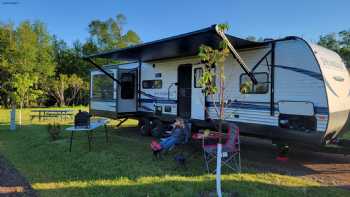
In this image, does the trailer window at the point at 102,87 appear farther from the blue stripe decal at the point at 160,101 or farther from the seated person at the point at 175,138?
the seated person at the point at 175,138

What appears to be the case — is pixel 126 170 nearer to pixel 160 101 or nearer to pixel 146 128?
pixel 160 101

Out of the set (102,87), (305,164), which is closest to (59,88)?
(102,87)

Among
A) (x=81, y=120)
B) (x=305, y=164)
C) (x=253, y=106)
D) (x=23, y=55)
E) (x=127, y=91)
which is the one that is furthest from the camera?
(x=23, y=55)

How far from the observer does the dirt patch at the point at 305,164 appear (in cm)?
545

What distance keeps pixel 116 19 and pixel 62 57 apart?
25.8 feet

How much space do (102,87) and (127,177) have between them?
23.0 feet

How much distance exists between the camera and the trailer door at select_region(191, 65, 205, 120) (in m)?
8.23

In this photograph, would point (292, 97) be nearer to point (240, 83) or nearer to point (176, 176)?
point (240, 83)

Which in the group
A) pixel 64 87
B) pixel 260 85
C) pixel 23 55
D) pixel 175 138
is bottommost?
pixel 175 138

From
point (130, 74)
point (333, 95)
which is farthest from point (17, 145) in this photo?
point (333, 95)

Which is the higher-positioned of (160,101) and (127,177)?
(160,101)

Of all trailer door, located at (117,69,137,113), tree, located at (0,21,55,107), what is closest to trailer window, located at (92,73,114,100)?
trailer door, located at (117,69,137,113)

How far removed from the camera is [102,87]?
1154 centimetres

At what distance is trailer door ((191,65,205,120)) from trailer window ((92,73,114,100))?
364 centimetres
